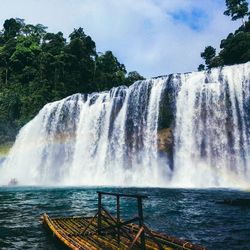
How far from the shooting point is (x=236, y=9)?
6419 centimetres

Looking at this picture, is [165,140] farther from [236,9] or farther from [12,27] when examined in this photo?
[12,27]

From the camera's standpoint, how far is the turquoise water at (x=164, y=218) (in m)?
11.6

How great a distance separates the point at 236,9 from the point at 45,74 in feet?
111

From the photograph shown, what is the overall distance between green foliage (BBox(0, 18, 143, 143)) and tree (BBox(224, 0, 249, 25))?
21550 millimetres

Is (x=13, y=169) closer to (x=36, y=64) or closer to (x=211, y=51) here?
(x=36, y=64)

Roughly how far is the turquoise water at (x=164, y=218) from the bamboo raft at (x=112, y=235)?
1.79 feet

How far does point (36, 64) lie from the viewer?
6712 cm

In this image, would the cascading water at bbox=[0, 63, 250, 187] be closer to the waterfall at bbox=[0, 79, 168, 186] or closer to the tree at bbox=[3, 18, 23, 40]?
the waterfall at bbox=[0, 79, 168, 186]

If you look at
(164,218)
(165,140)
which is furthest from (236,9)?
(164,218)

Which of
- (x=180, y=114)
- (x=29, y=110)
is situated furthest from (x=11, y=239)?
(x=29, y=110)

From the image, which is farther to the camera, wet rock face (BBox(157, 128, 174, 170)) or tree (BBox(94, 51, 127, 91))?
tree (BBox(94, 51, 127, 91))

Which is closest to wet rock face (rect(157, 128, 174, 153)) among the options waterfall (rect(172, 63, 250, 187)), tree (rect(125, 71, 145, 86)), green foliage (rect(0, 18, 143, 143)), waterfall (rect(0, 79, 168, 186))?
waterfall (rect(0, 79, 168, 186))

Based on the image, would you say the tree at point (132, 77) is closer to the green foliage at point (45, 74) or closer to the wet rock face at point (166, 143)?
the green foliage at point (45, 74)

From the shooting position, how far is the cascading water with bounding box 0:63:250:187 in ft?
107
